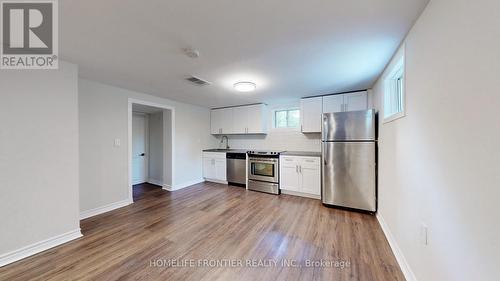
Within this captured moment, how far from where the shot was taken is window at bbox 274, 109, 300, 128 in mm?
4602

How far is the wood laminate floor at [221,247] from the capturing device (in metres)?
1.68

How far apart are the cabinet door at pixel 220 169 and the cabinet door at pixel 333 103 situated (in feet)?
9.50

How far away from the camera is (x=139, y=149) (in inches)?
195

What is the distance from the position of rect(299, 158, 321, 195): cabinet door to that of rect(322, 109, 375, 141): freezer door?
2.22 ft

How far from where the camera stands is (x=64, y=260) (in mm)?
1859

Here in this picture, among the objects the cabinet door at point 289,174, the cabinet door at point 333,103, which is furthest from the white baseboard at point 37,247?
the cabinet door at point 333,103

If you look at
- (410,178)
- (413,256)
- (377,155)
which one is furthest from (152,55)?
(377,155)

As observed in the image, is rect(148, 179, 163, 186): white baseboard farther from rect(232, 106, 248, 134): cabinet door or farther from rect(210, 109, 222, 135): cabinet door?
rect(232, 106, 248, 134): cabinet door

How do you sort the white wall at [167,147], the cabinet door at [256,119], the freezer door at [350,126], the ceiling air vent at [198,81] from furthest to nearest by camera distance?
the cabinet door at [256,119] < the white wall at [167,147] < the freezer door at [350,126] < the ceiling air vent at [198,81]

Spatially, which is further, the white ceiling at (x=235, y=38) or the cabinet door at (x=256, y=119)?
the cabinet door at (x=256, y=119)

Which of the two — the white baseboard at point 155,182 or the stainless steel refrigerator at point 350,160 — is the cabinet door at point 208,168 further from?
the stainless steel refrigerator at point 350,160

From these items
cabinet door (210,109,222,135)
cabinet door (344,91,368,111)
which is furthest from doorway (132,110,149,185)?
cabinet door (344,91,368,111)

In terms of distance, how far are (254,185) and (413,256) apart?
3.11 metres

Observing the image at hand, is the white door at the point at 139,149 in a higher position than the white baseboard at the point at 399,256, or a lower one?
higher
